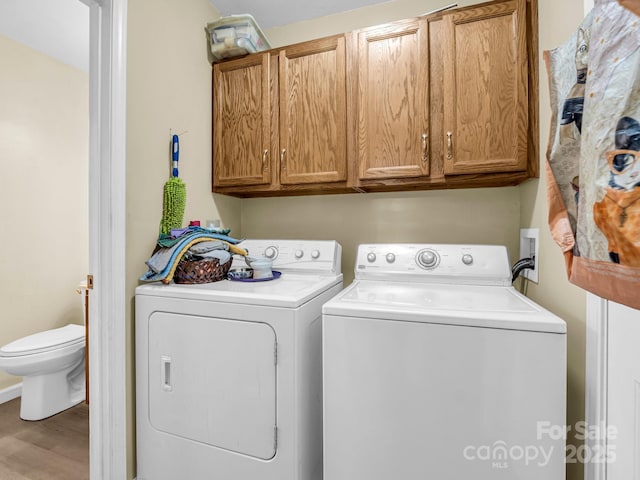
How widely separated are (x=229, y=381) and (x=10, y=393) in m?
2.21

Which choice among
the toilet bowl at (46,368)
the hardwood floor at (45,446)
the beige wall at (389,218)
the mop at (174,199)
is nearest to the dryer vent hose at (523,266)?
the beige wall at (389,218)

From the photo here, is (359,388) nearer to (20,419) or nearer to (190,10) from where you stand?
(190,10)

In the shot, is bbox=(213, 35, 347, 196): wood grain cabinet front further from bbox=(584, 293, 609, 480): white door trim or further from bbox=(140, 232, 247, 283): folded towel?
bbox=(584, 293, 609, 480): white door trim

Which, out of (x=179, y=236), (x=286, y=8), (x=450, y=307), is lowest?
(x=450, y=307)

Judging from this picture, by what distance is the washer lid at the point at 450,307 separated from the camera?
856 mm

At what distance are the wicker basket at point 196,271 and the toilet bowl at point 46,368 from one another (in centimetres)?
127

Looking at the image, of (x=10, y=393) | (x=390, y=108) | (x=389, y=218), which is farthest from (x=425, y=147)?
(x=10, y=393)

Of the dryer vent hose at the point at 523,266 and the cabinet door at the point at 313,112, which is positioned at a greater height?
the cabinet door at the point at 313,112

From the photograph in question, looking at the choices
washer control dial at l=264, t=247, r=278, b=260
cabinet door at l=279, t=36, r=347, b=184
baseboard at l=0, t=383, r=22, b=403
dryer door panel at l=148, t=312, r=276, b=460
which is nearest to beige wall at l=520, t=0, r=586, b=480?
cabinet door at l=279, t=36, r=347, b=184

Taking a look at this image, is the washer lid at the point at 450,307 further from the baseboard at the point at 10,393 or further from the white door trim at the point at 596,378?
the baseboard at the point at 10,393

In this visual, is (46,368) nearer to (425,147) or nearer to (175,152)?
(175,152)

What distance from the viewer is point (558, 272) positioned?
1.10 metres

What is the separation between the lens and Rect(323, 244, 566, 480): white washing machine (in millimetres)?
825

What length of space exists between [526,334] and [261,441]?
0.98m
